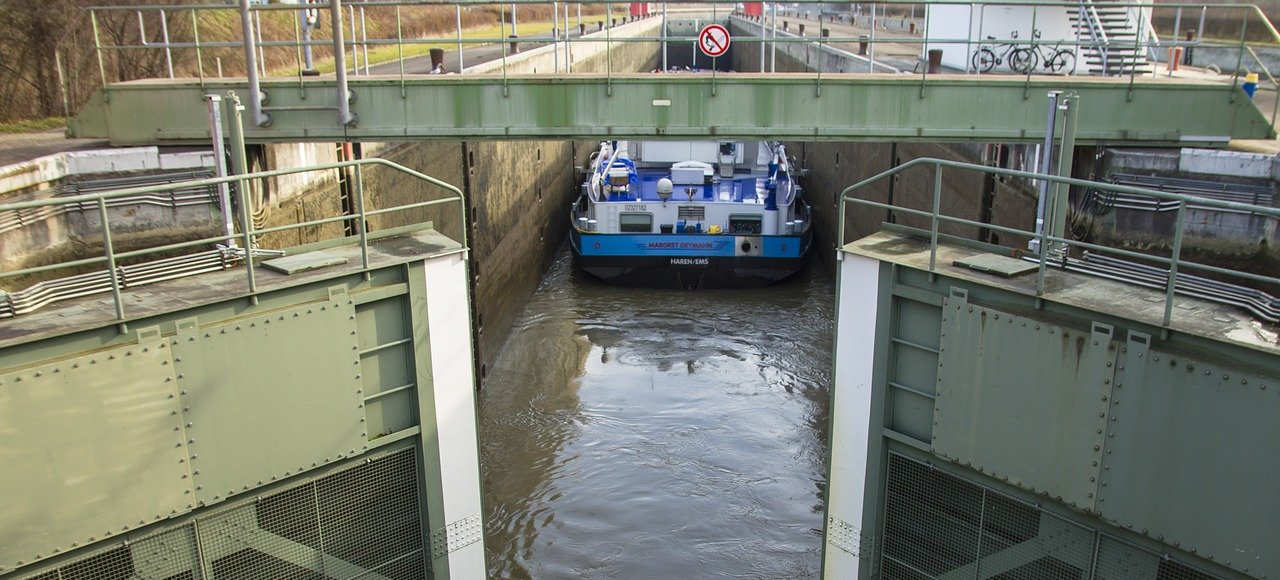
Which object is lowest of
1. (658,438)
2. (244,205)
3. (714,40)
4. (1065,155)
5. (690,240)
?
(658,438)

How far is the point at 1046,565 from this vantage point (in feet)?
21.5

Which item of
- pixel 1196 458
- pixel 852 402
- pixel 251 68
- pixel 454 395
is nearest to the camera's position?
pixel 1196 458

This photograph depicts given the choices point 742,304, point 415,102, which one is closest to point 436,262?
point 415,102

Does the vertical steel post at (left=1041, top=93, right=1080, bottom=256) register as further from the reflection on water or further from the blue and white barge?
the blue and white barge

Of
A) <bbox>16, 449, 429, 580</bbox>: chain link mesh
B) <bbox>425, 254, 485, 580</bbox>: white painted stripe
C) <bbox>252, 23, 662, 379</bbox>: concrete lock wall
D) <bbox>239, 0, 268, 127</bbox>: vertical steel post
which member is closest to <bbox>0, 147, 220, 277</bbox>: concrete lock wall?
<bbox>239, 0, 268, 127</bbox>: vertical steel post

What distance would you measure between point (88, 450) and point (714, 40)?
27.7 feet

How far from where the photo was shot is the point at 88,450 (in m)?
5.78

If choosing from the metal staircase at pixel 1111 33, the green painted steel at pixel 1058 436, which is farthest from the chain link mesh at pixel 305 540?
the metal staircase at pixel 1111 33

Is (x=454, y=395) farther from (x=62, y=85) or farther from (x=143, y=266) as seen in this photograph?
(x=62, y=85)

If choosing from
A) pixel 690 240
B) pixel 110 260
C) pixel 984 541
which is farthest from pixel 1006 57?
pixel 110 260

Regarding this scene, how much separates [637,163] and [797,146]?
10.8 meters

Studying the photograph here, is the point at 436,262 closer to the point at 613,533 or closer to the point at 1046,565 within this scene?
the point at 1046,565

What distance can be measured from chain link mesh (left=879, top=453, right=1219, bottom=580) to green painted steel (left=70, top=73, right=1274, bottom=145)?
5086 millimetres

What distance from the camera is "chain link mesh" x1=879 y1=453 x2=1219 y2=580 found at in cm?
616
